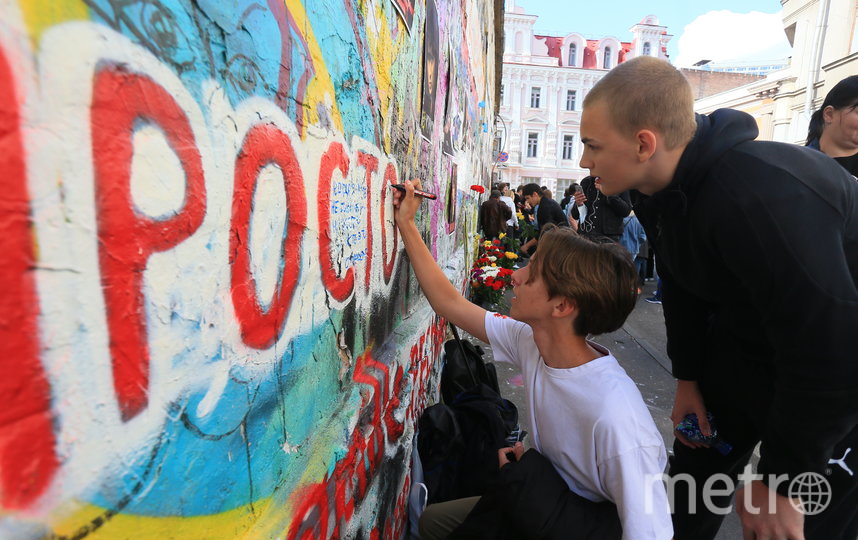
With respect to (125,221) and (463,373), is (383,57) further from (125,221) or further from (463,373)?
(463,373)

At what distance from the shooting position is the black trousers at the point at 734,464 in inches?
61.7

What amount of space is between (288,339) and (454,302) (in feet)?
3.39

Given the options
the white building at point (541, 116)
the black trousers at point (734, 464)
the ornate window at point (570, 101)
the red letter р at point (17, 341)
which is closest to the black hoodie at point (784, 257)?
the black trousers at point (734, 464)

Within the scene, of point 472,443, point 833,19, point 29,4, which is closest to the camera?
point 29,4

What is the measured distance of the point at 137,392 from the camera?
2.17ft

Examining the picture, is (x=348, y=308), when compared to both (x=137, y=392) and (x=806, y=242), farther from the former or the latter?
(x=806, y=242)

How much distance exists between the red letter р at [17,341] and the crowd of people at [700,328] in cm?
128

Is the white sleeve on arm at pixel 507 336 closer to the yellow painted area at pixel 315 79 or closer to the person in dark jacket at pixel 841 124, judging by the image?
the yellow painted area at pixel 315 79

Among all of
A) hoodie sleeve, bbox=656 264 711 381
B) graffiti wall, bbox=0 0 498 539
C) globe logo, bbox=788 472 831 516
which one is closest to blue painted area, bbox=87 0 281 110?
graffiti wall, bbox=0 0 498 539

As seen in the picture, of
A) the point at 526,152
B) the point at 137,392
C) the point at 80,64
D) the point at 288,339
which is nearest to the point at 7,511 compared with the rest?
the point at 137,392

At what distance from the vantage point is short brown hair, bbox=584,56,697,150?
1384mm

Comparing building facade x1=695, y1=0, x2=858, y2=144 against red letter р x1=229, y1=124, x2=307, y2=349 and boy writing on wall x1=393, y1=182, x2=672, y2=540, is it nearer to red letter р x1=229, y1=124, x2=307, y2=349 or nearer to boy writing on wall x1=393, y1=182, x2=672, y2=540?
boy writing on wall x1=393, y1=182, x2=672, y2=540

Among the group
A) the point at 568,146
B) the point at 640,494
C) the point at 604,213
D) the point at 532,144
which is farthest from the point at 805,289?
the point at 568,146

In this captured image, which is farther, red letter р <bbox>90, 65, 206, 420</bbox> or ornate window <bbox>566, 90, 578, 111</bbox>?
ornate window <bbox>566, 90, 578, 111</bbox>
